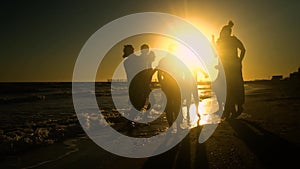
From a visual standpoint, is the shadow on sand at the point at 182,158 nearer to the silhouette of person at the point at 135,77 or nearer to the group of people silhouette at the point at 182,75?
the group of people silhouette at the point at 182,75

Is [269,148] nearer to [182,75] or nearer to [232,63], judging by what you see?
[182,75]

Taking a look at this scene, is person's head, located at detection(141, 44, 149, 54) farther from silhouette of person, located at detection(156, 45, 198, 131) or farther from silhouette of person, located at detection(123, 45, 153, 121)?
silhouette of person, located at detection(156, 45, 198, 131)

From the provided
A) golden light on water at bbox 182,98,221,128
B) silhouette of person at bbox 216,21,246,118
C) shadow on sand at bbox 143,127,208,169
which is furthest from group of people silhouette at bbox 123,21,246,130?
shadow on sand at bbox 143,127,208,169

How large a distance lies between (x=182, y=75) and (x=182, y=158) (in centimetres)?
363

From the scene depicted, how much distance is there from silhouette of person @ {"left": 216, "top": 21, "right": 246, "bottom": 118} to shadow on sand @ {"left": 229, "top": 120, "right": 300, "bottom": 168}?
2442 mm

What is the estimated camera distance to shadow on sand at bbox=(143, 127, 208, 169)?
4.54m

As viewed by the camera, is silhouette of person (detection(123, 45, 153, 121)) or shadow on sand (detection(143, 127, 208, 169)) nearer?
shadow on sand (detection(143, 127, 208, 169))

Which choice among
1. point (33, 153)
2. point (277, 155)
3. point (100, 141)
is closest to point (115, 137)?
point (100, 141)

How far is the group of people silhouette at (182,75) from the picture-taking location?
8.16 meters

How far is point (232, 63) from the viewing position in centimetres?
984

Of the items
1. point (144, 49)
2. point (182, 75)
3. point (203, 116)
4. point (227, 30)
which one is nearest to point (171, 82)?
point (182, 75)

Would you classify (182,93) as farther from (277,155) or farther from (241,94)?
(277,155)

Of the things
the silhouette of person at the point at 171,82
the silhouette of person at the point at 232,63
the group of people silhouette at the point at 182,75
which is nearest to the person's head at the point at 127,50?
the group of people silhouette at the point at 182,75

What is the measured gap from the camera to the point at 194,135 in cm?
702
